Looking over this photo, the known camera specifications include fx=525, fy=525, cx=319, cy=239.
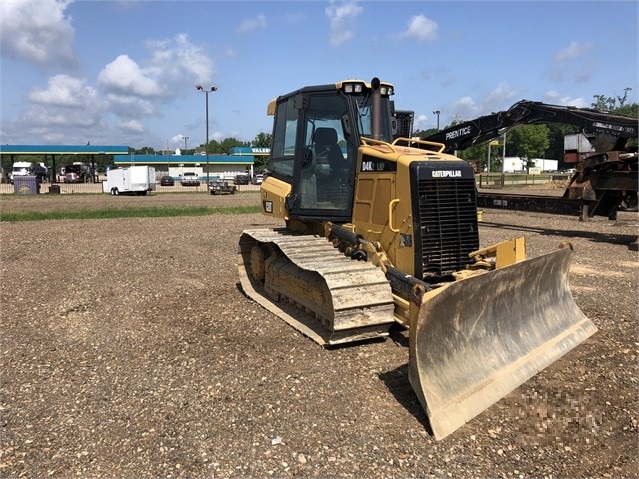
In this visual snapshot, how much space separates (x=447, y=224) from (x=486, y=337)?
1.53 meters

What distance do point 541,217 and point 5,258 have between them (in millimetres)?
17769

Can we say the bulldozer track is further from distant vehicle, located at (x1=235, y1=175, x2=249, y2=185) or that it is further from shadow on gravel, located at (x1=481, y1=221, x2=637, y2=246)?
distant vehicle, located at (x1=235, y1=175, x2=249, y2=185)

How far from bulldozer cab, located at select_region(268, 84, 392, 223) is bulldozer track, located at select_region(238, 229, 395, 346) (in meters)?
0.46

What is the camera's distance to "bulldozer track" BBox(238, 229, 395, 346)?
17.4 feet

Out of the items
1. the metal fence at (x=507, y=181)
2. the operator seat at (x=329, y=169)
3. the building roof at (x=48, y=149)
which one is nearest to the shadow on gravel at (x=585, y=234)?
the operator seat at (x=329, y=169)

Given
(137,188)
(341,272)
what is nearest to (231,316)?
(341,272)

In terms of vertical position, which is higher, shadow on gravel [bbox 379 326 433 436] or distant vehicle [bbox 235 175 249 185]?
distant vehicle [bbox 235 175 249 185]

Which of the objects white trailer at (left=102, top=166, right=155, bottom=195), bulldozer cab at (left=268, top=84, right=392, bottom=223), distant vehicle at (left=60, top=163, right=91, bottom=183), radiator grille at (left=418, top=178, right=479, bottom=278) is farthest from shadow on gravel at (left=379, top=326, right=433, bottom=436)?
distant vehicle at (left=60, top=163, right=91, bottom=183)

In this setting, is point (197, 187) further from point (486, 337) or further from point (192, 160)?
point (486, 337)

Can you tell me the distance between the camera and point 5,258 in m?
11.1

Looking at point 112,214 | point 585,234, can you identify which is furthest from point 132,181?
point 585,234

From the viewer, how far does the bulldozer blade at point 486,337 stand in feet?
13.6

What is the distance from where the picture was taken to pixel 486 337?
15.9 feet

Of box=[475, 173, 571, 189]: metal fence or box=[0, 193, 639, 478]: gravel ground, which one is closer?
box=[0, 193, 639, 478]: gravel ground
